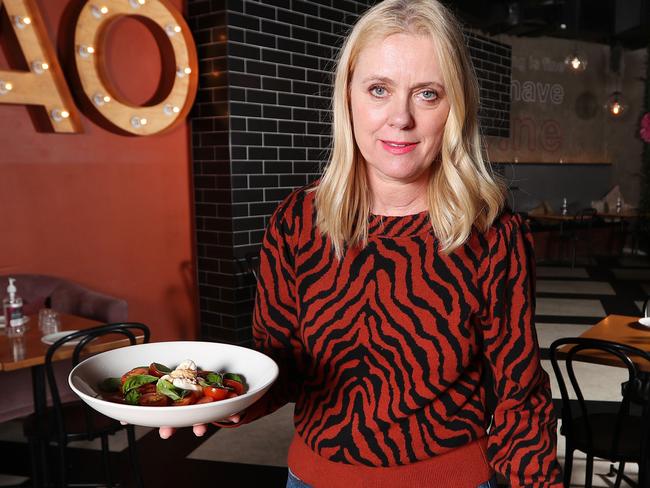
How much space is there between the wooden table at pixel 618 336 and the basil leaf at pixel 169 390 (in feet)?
6.63

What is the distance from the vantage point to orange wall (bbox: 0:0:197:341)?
3.78 m

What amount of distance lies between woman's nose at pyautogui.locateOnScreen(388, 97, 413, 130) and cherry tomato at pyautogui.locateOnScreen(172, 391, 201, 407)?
1.77ft

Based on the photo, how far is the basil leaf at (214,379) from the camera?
1.10 metres

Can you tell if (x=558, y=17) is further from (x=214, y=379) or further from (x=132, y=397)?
(x=132, y=397)

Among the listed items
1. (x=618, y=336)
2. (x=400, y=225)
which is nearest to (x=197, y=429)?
(x=400, y=225)

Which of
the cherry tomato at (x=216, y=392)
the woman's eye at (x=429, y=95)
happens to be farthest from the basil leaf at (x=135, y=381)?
the woman's eye at (x=429, y=95)

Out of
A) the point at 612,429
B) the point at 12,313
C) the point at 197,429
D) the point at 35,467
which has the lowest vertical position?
the point at 35,467

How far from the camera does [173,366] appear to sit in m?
1.22

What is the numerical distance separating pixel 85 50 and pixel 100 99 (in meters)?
0.30

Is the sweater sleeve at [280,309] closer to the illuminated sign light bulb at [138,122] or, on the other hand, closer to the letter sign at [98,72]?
the letter sign at [98,72]

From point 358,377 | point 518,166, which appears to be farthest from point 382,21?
point 518,166

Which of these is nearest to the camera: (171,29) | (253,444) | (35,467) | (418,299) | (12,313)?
(418,299)

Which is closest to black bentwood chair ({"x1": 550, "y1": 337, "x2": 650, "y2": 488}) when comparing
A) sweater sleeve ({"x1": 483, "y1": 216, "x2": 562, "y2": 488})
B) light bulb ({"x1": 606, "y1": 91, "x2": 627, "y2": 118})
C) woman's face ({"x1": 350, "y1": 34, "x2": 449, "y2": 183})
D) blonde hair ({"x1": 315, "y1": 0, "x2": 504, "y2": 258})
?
sweater sleeve ({"x1": 483, "y1": 216, "x2": 562, "y2": 488})

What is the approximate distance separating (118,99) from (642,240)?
9.37 meters
